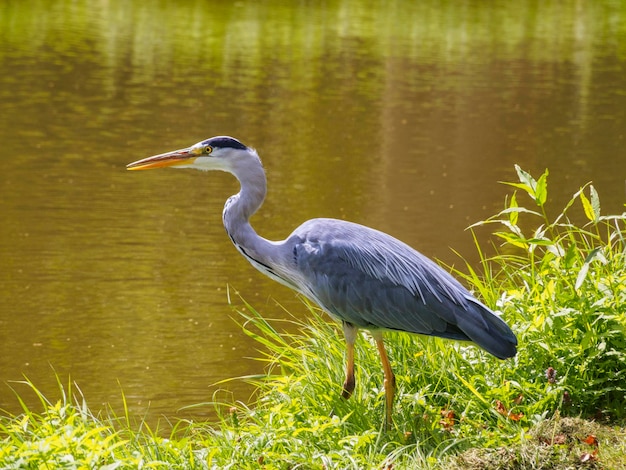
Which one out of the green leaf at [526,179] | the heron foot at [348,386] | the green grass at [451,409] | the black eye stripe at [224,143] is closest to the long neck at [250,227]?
the black eye stripe at [224,143]

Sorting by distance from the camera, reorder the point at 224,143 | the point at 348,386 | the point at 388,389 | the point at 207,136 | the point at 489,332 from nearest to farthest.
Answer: the point at 489,332
the point at 388,389
the point at 348,386
the point at 224,143
the point at 207,136

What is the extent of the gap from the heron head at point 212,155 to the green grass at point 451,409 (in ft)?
2.75

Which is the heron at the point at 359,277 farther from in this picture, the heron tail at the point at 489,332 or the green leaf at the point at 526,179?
the green leaf at the point at 526,179

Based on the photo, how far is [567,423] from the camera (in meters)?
4.28

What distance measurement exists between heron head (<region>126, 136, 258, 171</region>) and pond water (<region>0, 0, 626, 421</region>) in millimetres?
1593

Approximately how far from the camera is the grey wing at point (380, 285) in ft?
15.1

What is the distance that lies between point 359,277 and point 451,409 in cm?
69

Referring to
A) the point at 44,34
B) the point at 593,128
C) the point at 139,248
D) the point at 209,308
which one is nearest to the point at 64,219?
the point at 139,248

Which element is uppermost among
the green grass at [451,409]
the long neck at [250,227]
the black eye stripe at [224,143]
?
the black eye stripe at [224,143]

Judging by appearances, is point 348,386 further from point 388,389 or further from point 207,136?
point 207,136

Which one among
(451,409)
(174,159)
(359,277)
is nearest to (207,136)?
(174,159)

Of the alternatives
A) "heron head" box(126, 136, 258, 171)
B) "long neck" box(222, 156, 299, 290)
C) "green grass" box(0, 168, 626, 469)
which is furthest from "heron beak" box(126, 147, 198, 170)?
"green grass" box(0, 168, 626, 469)

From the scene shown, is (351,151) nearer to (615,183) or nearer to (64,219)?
(615,183)

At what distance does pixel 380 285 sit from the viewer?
4754mm
